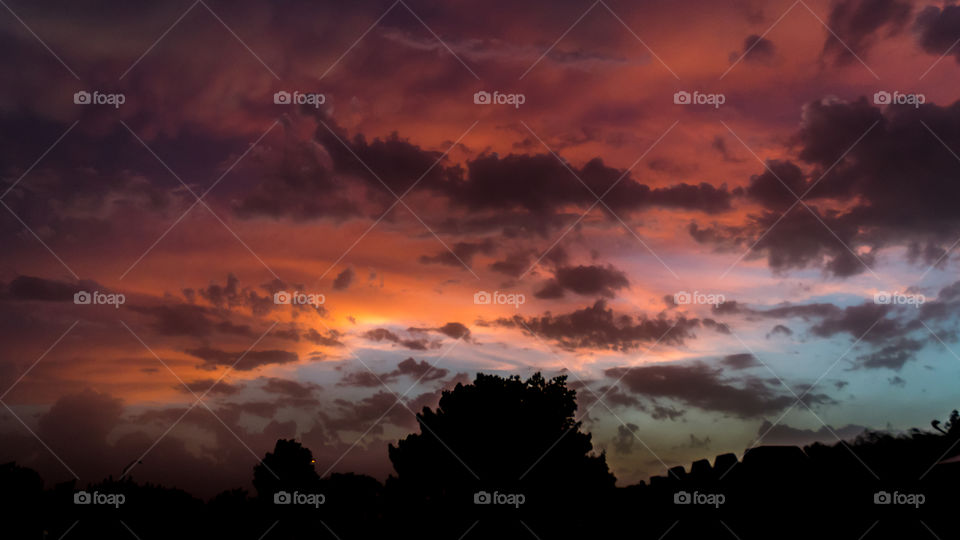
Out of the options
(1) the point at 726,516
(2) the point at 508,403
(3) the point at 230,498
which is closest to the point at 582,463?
(2) the point at 508,403

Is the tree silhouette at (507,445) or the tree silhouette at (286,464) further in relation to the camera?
the tree silhouette at (286,464)

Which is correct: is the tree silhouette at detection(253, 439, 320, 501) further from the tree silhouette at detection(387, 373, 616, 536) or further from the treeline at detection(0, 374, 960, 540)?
the treeline at detection(0, 374, 960, 540)

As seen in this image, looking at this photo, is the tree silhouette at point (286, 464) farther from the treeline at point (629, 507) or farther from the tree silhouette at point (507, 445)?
the treeline at point (629, 507)

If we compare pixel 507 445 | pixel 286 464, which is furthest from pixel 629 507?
pixel 286 464

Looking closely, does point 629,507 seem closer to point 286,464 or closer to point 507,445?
point 507,445

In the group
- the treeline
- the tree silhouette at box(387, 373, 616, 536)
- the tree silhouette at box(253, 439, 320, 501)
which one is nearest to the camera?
the treeline

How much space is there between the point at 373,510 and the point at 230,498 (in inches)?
208

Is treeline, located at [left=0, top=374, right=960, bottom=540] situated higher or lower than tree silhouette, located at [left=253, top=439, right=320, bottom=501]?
lower

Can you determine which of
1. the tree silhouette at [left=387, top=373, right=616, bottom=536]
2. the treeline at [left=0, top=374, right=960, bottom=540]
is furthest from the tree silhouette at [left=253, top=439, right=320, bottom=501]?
the treeline at [left=0, top=374, right=960, bottom=540]

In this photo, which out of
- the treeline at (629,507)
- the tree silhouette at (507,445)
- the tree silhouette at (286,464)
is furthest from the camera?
the tree silhouette at (286,464)

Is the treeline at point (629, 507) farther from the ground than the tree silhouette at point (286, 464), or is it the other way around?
the tree silhouette at point (286, 464)

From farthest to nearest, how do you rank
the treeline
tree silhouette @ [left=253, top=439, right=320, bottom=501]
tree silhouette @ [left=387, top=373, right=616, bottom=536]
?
tree silhouette @ [left=253, top=439, right=320, bottom=501]
tree silhouette @ [left=387, top=373, right=616, bottom=536]
the treeline

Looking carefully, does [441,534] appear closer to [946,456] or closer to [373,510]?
[373,510]

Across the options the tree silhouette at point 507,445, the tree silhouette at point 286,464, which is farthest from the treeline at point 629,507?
the tree silhouette at point 286,464
